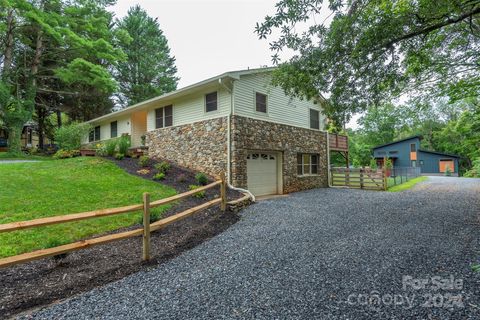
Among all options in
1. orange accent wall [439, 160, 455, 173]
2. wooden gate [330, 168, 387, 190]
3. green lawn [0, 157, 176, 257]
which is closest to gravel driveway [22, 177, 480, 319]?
green lawn [0, 157, 176, 257]

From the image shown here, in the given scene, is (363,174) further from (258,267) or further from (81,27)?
(81,27)

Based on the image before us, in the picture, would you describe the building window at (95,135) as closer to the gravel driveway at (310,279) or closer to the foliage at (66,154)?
the foliage at (66,154)

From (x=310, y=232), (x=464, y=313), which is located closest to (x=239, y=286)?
(x=464, y=313)

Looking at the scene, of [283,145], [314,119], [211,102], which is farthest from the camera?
[314,119]

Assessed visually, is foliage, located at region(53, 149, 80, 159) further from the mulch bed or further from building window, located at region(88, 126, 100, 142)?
the mulch bed

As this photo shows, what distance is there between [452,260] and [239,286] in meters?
3.06

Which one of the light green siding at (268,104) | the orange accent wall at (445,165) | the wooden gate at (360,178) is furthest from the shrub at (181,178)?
the orange accent wall at (445,165)

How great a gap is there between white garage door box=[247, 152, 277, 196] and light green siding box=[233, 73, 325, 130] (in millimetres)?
1631

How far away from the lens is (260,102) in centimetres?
997

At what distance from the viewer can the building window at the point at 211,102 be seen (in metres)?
9.48

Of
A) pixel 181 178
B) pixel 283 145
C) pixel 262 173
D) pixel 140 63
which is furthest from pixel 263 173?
pixel 140 63

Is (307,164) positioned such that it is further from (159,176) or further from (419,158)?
(419,158)

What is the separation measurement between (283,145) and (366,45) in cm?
582

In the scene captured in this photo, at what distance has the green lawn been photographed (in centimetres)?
431
